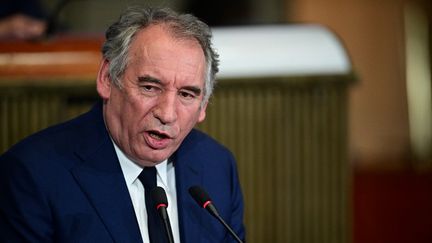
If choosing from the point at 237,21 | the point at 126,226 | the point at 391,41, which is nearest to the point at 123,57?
the point at 126,226

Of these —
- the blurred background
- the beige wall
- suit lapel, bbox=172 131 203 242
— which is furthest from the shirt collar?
the beige wall

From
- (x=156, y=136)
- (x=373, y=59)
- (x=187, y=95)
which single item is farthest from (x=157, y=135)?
(x=373, y=59)

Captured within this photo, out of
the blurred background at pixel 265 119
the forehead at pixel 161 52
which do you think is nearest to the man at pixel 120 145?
the forehead at pixel 161 52

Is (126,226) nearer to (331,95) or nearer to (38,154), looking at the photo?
(38,154)

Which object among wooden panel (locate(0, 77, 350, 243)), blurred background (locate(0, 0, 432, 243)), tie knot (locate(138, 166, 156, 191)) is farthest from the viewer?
wooden panel (locate(0, 77, 350, 243))

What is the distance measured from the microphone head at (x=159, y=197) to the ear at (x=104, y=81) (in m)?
0.26

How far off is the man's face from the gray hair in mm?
14

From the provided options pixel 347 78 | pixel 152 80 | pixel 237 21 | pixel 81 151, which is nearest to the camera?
pixel 152 80

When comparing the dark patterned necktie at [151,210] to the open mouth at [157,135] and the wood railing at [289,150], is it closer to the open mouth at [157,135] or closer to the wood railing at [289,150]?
the open mouth at [157,135]

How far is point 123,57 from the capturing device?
1.93 metres

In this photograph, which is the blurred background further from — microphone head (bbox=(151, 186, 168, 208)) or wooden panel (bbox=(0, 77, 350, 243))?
microphone head (bbox=(151, 186, 168, 208))

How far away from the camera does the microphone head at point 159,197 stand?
1915 mm

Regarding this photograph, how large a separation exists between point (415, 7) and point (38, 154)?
4642mm

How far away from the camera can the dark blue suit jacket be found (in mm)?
1896
